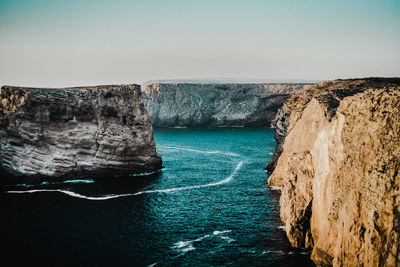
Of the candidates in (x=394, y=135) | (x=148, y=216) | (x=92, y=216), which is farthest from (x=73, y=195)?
(x=394, y=135)

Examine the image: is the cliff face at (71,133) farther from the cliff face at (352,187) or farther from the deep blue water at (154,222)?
the cliff face at (352,187)

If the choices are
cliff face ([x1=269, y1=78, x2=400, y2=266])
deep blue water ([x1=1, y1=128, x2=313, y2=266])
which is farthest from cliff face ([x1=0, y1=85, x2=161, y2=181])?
cliff face ([x1=269, y1=78, x2=400, y2=266])

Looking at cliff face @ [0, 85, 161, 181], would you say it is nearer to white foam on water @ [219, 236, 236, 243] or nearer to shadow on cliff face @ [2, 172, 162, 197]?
shadow on cliff face @ [2, 172, 162, 197]

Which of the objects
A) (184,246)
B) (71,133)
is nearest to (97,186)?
(71,133)

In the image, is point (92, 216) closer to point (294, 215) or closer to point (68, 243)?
point (68, 243)

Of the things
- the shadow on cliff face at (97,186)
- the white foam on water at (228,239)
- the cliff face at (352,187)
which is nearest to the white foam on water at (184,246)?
the white foam on water at (228,239)

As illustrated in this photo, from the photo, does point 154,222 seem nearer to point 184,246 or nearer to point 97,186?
point 184,246
